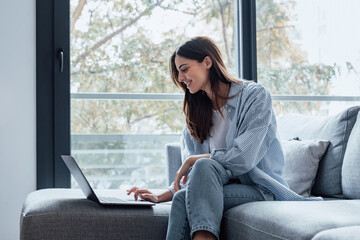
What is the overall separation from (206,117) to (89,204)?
0.64 meters

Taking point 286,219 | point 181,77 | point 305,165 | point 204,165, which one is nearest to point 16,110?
point 181,77

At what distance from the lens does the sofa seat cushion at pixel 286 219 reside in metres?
1.41

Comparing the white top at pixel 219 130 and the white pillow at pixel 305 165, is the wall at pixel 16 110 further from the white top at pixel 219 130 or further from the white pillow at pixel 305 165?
the white pillow at pixel 305 165

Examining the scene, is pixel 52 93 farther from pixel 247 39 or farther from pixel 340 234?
pixel 340 234

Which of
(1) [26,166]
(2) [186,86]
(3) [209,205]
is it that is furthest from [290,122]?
(1) [26,166]

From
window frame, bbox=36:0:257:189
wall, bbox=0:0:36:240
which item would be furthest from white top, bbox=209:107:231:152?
wall, bbox=0:0:36:240

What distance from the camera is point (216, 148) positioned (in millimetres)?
2188

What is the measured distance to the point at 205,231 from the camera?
1653 mm

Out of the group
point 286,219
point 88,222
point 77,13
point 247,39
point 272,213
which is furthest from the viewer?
point 247,39

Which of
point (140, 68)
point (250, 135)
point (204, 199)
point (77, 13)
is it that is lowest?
point (204, 199)

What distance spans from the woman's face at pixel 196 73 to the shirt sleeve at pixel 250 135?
0.75 ft

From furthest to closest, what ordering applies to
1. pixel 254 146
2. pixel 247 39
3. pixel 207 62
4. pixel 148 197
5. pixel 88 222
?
pixel 247 39, pixel 207 62, pixel 148 197, pixel 254 146, pixel 88 222

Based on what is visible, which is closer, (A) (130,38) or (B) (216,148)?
(B) (216,148)

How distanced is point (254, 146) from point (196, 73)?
47cm
